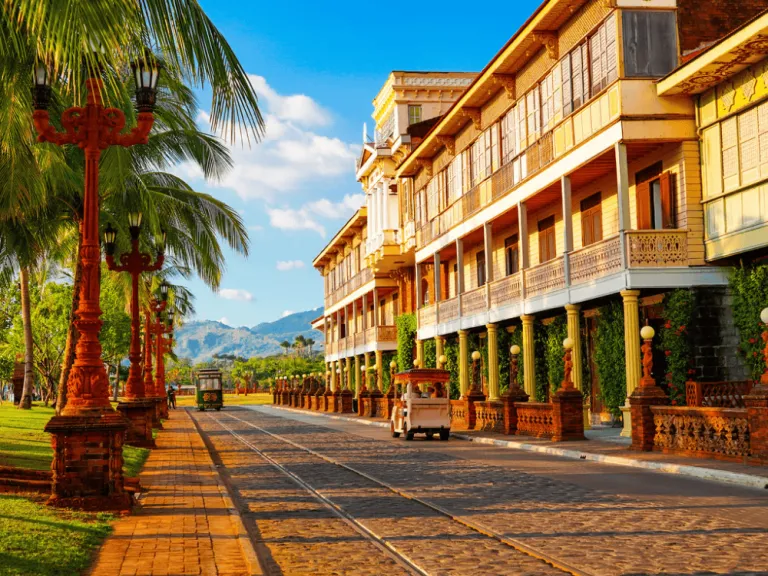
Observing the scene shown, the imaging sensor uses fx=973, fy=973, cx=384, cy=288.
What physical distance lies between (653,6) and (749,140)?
478 centimetres

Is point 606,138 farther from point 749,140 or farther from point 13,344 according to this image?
point 13,344

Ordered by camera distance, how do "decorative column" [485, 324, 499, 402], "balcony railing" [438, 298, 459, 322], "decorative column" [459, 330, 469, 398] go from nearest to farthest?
1. "decorative column" [485, 324, 499, 402]
2. "decorative column" [459, 330, 469, 398]
3. "balcony railing" [438, 298, 459, 322]

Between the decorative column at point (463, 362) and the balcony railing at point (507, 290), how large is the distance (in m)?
4.40

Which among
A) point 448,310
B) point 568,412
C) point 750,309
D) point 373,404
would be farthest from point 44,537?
point 373,404

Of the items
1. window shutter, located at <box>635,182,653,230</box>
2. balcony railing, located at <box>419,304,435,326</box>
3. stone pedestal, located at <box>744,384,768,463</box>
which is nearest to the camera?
stone pedestal, located at <box>744,384,768,463</box>

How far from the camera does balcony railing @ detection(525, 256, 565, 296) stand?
2908 centimetres

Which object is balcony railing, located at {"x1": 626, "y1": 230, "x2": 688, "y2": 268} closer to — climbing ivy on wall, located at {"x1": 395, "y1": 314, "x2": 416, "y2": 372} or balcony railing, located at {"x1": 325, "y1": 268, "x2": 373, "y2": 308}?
climbing ivy on wall, located at {"x1": 395, "y1": 314, "x2": 416, "y2": 372}

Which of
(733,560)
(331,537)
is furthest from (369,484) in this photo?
(733,560)

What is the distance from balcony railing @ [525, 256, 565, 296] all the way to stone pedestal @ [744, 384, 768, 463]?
40.3ft

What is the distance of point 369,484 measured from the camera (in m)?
15.8

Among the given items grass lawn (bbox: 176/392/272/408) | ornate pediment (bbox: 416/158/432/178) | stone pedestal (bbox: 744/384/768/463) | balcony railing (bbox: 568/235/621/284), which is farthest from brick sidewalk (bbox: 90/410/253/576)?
grass lawn (bbox: 176/392/272/408)

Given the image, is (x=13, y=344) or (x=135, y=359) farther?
(x=13, y=344)

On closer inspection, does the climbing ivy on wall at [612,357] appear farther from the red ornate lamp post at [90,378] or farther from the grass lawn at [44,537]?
the grass lawn at [44,537]

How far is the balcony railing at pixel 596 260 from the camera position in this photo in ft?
82.7
